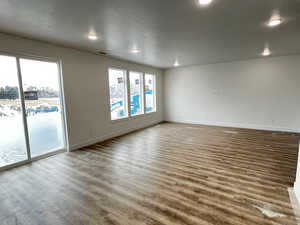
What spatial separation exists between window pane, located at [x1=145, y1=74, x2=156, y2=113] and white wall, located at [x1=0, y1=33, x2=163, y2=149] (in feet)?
5.42

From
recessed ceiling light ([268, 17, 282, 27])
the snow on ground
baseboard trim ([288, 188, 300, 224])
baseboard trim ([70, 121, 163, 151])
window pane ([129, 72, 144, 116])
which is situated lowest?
baseboard trim ([288, 188, 300, 224])

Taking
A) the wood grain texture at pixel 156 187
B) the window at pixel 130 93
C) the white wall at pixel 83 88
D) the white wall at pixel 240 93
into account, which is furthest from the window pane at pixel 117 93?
the white wall at pixel 240 93

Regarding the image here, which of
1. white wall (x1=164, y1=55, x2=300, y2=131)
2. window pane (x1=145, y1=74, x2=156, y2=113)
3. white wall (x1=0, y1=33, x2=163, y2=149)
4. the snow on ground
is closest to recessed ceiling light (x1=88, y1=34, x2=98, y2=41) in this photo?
white wall (x1=0, y1=33, x2=163, y2=149)

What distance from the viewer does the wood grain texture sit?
1852 millimetres

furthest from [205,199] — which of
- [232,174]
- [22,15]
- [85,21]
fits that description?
[22,15]

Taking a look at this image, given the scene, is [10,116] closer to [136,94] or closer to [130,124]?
[130,124]

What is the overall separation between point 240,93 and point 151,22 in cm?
489

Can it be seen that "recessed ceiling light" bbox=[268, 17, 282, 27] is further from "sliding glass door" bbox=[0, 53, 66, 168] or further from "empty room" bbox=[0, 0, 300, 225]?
"sliding glass door" bbox=[0, 53, 66, 168]

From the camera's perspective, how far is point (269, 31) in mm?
3021

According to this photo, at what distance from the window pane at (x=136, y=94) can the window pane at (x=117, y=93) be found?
0.35 metres

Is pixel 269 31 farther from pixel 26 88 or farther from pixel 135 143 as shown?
pixel 26 88

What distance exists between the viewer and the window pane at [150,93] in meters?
6.88

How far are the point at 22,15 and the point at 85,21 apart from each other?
2.76 feet

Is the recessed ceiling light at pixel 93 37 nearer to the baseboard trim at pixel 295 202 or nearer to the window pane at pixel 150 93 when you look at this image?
the window pane at pixel 150 93
